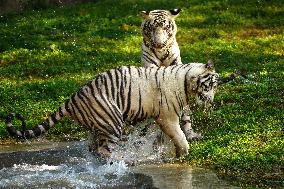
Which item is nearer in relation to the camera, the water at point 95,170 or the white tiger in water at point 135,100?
the water at point 95,170

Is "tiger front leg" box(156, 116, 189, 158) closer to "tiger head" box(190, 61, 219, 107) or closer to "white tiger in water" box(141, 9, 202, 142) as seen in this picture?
"tiger head" box(190, 61, 219, 107)

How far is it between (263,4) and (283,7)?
60 cm

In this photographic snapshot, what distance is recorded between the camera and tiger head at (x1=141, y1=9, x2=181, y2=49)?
28.9ft

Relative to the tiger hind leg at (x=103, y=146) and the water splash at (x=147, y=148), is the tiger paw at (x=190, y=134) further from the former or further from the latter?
the tiger hind leg at (x=103, y=146)

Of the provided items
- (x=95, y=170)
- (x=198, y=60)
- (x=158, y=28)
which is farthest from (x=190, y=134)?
(x=198, y=60)

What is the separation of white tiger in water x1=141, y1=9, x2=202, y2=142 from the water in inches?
55.0

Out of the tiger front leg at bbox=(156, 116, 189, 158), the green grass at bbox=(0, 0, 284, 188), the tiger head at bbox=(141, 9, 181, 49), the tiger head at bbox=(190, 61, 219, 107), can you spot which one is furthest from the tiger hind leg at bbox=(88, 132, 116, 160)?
the tiger head at bbox=(141, 9, 181, 49)

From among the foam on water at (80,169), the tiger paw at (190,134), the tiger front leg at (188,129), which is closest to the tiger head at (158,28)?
the tiger front leg at (188,129)

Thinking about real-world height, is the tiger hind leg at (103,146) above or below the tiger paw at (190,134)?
above

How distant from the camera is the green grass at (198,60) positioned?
7566 mm

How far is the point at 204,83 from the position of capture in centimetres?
739

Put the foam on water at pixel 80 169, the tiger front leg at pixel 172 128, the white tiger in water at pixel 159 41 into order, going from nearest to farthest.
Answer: the foam on water at pixel 80 169 < the tiger front leg at pixel 172 128 < the white tiger in water at pixel 159 41

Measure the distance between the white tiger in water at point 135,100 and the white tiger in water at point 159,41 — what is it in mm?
1330

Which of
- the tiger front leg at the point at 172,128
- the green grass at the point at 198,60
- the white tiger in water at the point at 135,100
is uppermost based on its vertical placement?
the white tiger in water at the point at 135,100
